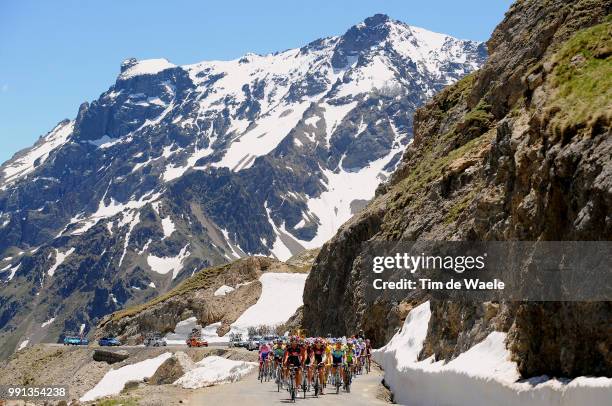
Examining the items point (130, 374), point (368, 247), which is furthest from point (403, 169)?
point (130, 374)

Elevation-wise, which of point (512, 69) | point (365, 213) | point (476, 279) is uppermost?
point (512, 69)

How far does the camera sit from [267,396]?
1157 inches

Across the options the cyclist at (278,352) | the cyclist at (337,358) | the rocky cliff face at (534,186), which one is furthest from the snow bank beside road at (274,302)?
the cyclist at (337,358)

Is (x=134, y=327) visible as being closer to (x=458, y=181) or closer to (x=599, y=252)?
(x=458, y=181)

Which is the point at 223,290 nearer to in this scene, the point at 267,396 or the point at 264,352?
the point at 264,352

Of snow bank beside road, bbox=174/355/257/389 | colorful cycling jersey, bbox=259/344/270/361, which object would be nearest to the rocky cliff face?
colorful cycling jersey, bbox=259/344/270/361

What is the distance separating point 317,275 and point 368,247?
1179 cm

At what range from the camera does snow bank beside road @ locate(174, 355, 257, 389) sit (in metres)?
36.3

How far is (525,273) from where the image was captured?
1822cm

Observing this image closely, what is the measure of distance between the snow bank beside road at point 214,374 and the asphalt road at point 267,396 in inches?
50.0

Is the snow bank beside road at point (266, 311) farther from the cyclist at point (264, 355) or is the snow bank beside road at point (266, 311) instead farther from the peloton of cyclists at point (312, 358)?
the peloton of cyclists at point (312, 358)

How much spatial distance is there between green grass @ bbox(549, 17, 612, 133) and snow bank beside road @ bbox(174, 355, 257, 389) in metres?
21.2

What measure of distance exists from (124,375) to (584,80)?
58047 millimetres

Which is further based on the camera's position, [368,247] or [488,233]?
[368,247]
